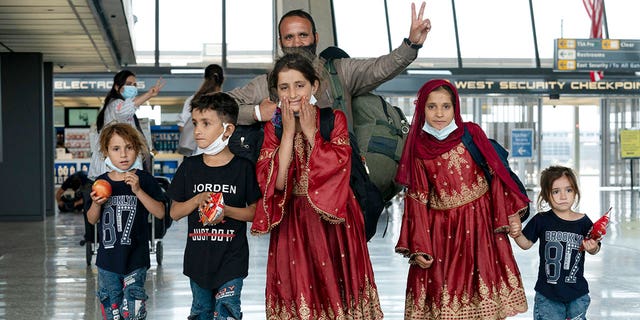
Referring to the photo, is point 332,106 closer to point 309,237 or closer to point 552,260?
point 309,237

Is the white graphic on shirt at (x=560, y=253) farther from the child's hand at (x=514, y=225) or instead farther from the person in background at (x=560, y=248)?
the child's hand at (x=514, y=225)

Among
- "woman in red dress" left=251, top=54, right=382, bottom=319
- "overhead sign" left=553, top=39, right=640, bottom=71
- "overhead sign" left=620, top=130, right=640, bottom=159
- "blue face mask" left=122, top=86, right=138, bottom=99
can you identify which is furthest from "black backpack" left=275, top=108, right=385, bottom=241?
"overhead sign" left=620, top=130, right=640, bottom=159

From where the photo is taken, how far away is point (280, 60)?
3744 mm

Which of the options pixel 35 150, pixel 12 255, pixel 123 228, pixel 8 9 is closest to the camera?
pixel 123 228

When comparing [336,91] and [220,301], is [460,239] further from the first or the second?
[220,301]

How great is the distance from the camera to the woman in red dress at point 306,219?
142 inches

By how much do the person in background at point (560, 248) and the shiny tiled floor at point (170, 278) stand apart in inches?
47.1

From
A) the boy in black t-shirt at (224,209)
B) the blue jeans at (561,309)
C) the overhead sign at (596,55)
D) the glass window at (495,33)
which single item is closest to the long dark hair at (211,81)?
the boy in black t-shirt at (224,209)

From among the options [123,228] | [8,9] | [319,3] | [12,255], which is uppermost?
[319,3]

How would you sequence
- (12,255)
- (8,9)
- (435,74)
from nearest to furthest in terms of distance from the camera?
(12,255), (8,9), (435,74)

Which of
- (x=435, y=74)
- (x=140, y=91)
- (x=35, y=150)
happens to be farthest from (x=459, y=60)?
(x=35, y=150)

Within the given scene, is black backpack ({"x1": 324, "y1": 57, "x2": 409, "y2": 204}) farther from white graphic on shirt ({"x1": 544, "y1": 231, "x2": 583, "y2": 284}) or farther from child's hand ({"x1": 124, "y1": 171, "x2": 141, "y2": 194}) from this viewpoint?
child's hand ({"x1": 124, "y1": 171, "x2": 141, "y2": 194})

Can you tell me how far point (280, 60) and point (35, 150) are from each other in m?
10.5

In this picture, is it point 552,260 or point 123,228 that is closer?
point 552,260
